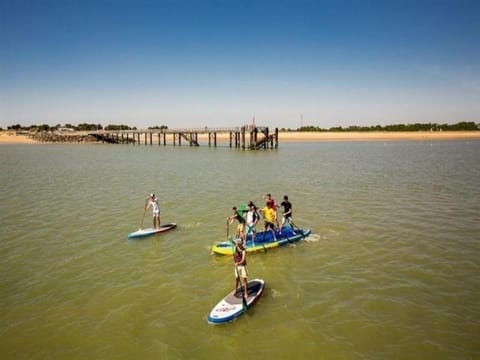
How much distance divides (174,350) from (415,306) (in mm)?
6847

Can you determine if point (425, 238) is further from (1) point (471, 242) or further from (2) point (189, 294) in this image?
(2) point (189, 294)

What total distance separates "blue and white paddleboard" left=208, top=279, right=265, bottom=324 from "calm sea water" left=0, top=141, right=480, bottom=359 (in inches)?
8.4

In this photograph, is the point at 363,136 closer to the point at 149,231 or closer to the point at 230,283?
the point at 149,231

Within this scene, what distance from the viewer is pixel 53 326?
9.23 metres

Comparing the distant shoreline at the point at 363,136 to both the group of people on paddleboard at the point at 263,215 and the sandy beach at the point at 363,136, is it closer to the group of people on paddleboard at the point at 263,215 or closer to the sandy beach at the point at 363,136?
the sandy beach at the point at 363,136

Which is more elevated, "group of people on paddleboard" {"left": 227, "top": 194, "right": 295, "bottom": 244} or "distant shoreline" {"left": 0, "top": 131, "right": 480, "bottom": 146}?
"distant shoreline" {"left": 0, "top": 131, "right": 480, "bottom": 146}

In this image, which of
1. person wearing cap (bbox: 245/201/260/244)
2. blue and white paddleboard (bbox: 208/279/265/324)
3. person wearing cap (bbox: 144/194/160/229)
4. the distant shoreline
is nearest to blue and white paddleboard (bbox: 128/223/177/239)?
person wearing cap (bbox: 144/194/160/229)

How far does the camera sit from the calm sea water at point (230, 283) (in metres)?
8.48

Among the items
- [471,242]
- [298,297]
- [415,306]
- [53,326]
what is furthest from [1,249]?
[471,242]

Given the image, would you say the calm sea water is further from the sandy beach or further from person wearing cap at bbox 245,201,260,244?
the sandy beach

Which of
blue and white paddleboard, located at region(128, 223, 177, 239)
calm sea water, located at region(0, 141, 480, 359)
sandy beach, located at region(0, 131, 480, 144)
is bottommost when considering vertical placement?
calm sea water, located at region(0, 141, 480, 359)

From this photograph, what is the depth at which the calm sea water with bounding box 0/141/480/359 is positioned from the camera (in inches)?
334

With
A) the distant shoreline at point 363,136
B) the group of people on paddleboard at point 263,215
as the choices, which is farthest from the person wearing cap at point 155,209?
the distant shoreline at point 363,136

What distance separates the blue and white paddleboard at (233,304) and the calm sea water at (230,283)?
0.70 ft
